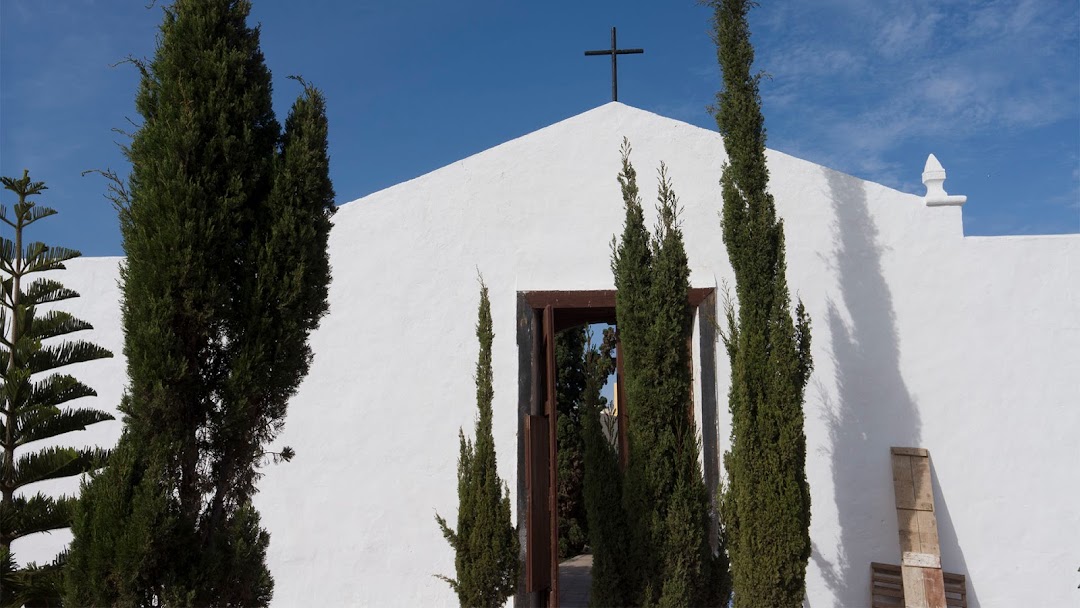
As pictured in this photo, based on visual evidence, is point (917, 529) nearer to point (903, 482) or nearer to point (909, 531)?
point (909, 531)

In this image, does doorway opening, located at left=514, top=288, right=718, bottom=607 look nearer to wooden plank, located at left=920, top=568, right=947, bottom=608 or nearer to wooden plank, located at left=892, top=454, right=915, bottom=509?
wooden plank, located at left=892, top=454, right=915, bottom=509

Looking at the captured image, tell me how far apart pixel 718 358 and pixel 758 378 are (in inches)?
30.9

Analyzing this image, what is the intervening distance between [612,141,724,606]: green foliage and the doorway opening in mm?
747

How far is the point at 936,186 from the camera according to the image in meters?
6.98

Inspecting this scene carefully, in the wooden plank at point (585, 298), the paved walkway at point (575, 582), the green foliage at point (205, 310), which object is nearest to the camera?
the green foliage at point (205, 310)

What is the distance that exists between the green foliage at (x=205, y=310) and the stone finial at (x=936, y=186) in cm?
516

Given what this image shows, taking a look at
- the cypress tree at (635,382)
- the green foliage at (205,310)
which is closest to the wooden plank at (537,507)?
the cypress tree at (635,382)

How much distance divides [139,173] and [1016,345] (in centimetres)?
657

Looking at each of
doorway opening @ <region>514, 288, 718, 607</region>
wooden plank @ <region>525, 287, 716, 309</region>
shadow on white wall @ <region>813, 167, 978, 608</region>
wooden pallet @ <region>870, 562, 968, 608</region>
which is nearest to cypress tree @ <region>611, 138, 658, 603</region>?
wooden plank @ <region>525, 287, 716, 309</region>

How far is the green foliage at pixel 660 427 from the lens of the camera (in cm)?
556

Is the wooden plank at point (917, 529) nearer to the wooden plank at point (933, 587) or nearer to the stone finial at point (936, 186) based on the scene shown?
the wooden plank at point (933, 587)

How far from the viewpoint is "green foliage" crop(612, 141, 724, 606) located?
18.2 ft

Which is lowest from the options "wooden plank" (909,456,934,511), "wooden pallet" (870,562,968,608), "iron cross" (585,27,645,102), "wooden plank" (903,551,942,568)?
"wooden pallet" (870,562,968,608)

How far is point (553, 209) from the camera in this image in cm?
720
